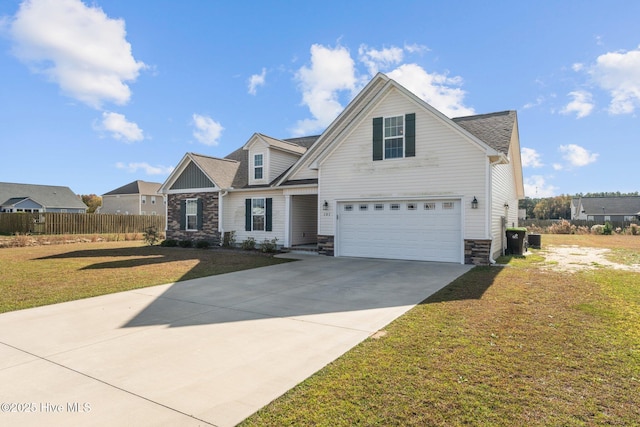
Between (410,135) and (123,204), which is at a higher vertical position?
(410,135)

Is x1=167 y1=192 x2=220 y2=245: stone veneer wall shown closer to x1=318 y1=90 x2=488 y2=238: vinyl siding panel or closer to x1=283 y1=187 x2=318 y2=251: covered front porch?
x1=283 y1=187 x2=318 y2=251: covered front porch

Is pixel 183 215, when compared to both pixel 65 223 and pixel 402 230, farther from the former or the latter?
pixel 65 223

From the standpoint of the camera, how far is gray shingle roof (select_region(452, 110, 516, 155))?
12.9 meters

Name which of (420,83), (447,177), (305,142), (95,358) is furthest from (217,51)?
(95,358)

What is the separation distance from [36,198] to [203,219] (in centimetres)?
4184

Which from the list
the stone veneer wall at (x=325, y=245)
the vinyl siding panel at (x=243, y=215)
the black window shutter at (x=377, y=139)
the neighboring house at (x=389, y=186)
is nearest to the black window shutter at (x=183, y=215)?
the neighboring house at (x=389, y=186)

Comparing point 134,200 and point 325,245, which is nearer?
point 325,245

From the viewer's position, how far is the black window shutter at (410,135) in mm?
13148

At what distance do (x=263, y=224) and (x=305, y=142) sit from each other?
6.70 meters

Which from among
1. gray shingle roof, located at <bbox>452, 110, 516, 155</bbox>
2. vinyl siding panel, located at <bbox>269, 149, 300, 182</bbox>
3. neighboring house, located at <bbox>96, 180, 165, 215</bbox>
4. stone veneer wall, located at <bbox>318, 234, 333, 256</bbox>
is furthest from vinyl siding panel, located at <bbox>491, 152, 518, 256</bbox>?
neighboring house, located at <bbox>96, 180, 165, 215</bbox>

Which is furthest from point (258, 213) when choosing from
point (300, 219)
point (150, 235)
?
point (150, 235)

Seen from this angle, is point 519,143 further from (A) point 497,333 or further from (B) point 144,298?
(B) point 144,298

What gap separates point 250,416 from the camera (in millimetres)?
2957

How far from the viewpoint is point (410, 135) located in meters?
13.2
